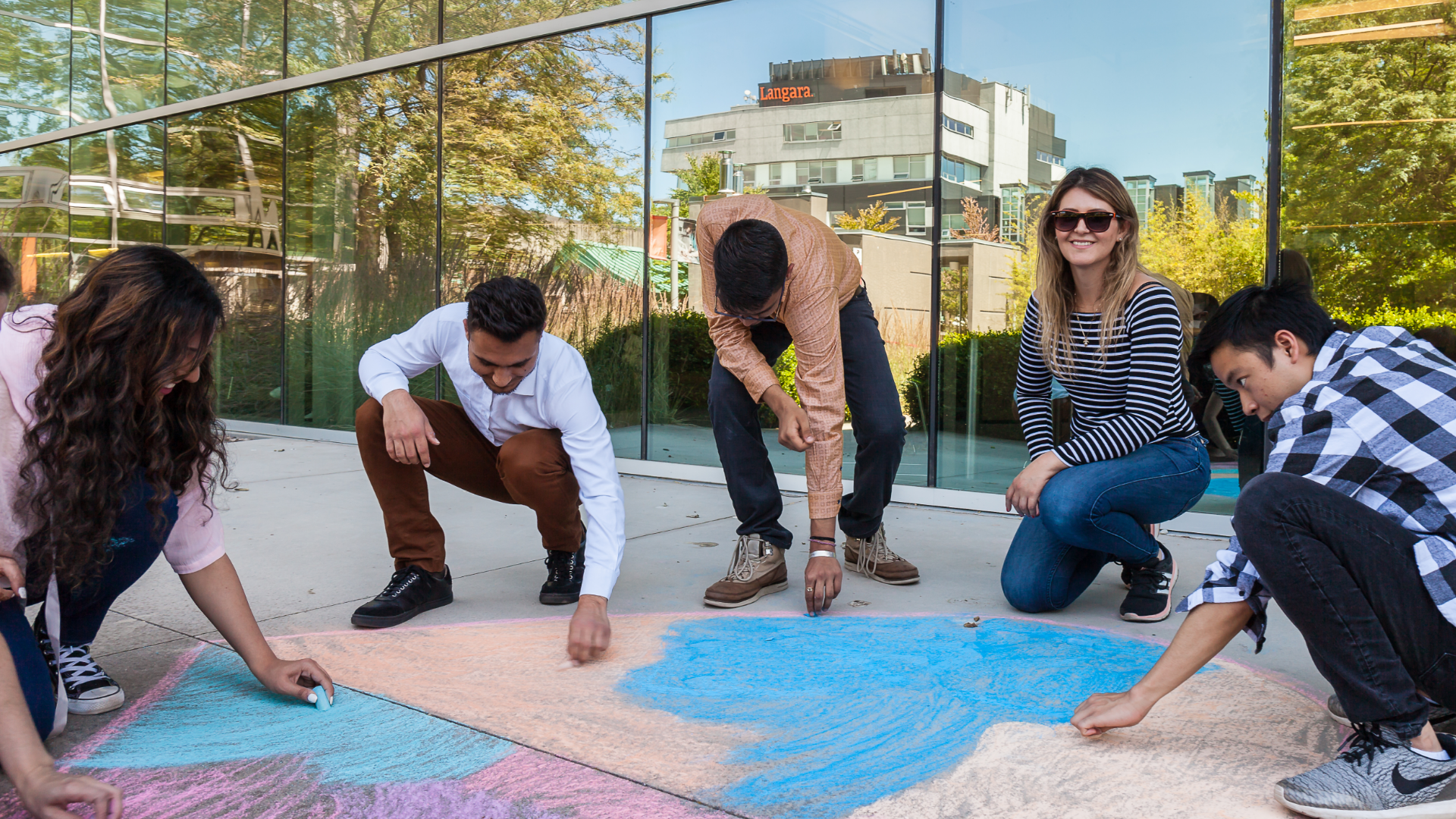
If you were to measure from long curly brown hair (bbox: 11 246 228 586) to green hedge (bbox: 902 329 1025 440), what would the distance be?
12.2 feet

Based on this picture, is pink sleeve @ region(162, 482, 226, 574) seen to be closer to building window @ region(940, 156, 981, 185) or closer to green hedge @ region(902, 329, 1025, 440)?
green hedge @ region(902, 329, 1025, 440)

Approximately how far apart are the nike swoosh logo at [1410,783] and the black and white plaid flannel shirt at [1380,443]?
0.81 ft

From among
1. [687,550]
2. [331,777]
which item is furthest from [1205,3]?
[331,777]

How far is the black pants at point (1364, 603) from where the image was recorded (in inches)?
62.3

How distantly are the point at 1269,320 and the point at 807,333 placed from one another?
1333 mm

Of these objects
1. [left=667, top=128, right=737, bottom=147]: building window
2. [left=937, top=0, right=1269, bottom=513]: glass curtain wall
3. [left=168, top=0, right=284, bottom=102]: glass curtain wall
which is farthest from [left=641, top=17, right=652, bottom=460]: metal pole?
[left=168, top=0, right=284, bottom=102]: glass curtain wall

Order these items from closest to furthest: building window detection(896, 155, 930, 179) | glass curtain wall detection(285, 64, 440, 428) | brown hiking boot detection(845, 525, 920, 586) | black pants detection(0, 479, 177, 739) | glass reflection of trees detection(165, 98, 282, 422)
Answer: black pants detection(0, 479, 177, 739) < brown hiking boot detection(845, 525, 920, 586) < building window detection(896, 155, 930, 179) < glass curtain wall detection(285, 64, 440, 428) < glass reflection of trees detection(165, 98, 282, 422)

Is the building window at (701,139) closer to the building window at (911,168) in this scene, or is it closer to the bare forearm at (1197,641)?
the building window at (911,168)

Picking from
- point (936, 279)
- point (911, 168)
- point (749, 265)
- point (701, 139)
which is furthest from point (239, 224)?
point (749, 265)

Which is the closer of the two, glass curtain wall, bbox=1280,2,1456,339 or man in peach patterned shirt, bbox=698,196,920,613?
man in peach patterned shirt, bbox=698,196,920,613

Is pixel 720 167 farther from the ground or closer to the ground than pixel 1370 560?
farther from the ground

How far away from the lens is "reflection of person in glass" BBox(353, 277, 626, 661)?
260cm

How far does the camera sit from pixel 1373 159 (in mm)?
4371

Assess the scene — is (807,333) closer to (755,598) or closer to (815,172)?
(755,598)
